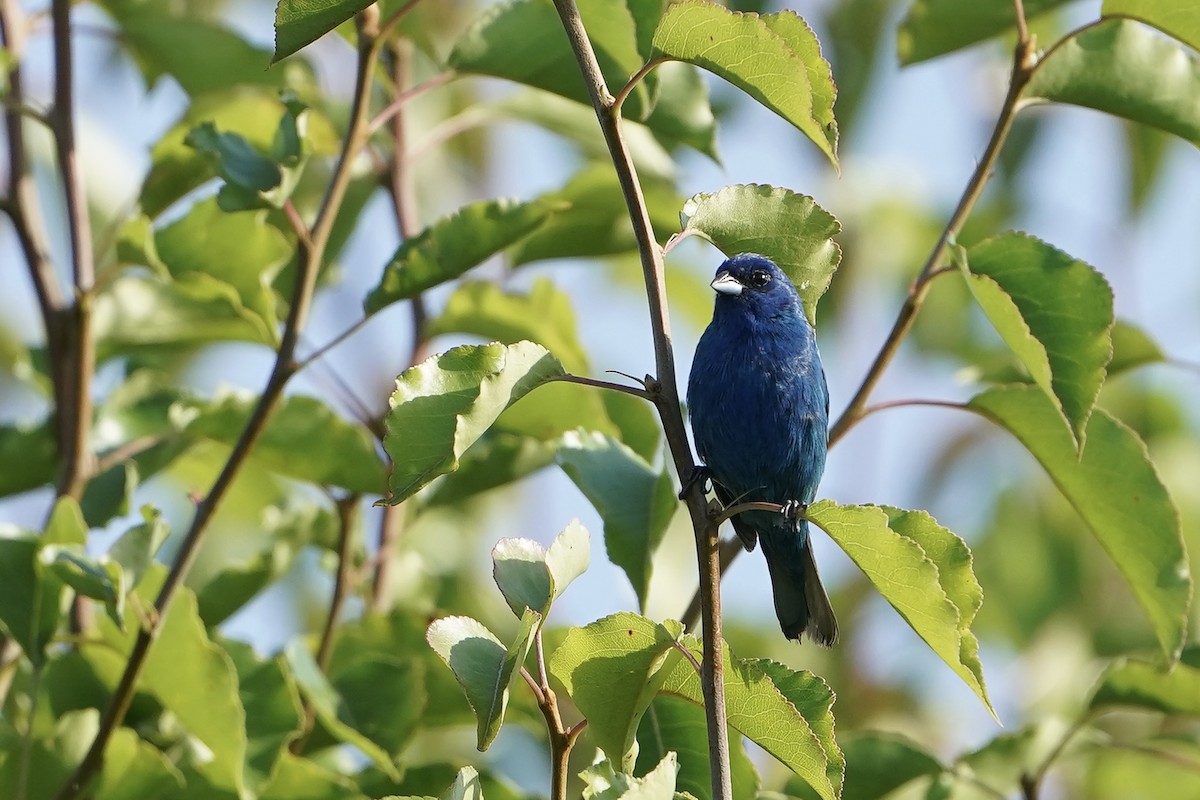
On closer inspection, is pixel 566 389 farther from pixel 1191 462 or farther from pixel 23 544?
pixel 1191 462

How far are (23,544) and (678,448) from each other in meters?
1.54

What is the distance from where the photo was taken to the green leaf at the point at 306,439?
3242 millimetres

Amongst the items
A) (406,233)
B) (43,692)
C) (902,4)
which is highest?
(902,4)

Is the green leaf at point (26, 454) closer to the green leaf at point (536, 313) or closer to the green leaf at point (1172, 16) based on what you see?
the green leaf at point (536, 313)

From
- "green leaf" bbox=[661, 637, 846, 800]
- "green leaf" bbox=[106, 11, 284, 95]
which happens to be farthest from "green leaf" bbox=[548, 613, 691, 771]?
"green leaf" bbox=[106, 11, 284, 95]

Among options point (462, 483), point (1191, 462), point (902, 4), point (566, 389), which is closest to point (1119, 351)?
point (566, 389)

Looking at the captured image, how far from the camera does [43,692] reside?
3.02 m

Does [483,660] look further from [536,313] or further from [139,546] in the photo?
[536,313]

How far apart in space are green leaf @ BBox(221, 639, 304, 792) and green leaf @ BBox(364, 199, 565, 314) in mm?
785

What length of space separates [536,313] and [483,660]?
142cm

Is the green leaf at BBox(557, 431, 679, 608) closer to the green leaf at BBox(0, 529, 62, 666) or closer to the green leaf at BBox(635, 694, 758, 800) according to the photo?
the green leaf at BBox(635, 694, 758, 800)

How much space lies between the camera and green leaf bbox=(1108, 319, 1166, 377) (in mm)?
3293

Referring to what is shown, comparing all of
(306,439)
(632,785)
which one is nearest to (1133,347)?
(306,439)

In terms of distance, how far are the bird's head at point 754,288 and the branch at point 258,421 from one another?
1.32 meters
